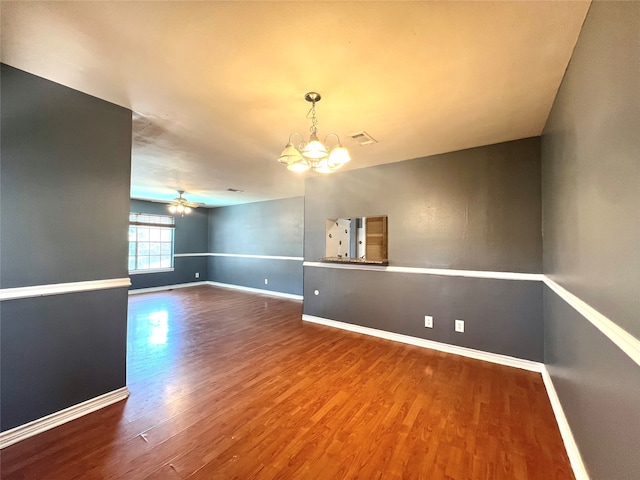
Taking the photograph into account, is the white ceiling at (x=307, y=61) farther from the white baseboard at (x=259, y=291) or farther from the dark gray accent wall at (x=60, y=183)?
the white baseboard at (x=259, y=291)

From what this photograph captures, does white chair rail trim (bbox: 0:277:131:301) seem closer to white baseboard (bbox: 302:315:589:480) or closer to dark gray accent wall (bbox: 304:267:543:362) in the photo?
dark gray accent wall (bbox: 304:267:543:362)

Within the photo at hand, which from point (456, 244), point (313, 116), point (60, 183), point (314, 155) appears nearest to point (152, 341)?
point (60, 183)

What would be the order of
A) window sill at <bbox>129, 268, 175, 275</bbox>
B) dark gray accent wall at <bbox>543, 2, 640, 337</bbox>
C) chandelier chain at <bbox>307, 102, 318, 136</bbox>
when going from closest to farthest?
dark gray accent wall at <bbox>543, 2, 640, 337</bbox> → chandelier chain at <bbox>307, 102, 318, 136</bbox> → window sill at <bbox>129, 268, 175, 275</bbox>

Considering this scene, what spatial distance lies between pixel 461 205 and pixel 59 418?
408 cm

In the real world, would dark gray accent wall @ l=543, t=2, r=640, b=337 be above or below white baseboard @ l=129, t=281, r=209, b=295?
above

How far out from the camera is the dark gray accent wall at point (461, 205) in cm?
276

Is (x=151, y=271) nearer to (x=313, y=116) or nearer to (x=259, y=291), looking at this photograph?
(x=259, y=291)

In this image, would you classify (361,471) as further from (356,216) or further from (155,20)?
(356,216)

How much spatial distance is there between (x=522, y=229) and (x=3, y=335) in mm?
4337

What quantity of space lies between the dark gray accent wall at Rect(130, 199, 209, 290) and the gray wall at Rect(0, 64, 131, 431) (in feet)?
17.7

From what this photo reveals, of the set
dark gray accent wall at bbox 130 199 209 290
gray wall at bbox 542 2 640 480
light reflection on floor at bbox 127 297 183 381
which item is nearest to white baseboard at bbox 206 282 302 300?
dark gray accent wall at bbox 130 199 209 290

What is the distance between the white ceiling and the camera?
1.27 metres

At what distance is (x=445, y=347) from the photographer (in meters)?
3.18

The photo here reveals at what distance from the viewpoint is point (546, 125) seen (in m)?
2.36
